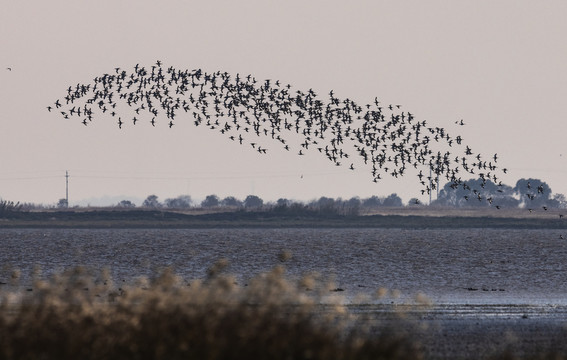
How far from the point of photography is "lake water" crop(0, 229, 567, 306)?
169 feet

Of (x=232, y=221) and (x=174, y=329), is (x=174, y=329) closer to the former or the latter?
(x=174, y=329)

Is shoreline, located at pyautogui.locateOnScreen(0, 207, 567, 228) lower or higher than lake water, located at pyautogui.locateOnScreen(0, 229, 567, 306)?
higher

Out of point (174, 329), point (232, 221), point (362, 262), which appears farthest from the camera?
point (232, 221)

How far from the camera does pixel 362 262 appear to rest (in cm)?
8188

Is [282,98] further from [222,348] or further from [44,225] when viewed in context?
[44,225]

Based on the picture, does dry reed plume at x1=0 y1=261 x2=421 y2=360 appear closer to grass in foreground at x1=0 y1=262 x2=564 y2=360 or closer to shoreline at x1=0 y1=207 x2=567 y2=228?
grass in foreground at x1=0 y1=262 x2=564 y2=360

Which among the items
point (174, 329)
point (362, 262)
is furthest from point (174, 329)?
point (362, 262)

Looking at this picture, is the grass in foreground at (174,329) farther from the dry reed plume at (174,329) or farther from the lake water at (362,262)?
the lake water at (362,262)

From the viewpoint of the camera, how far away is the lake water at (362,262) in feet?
169

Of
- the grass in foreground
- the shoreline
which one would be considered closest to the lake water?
the grass in foreground

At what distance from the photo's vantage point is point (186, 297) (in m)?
17.0

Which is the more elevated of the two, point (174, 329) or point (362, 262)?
point (362, 262)

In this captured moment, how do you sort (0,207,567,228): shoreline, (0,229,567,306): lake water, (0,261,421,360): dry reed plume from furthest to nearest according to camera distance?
A: (0,207,567,228): shoreline, (0,229,567,306): lake water, (0,261,421,360): dry reed plume

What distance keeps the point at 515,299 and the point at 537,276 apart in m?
23.0
